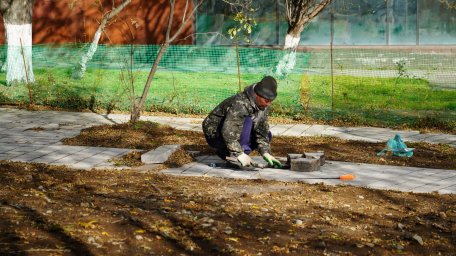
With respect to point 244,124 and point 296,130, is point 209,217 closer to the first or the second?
point 244,124

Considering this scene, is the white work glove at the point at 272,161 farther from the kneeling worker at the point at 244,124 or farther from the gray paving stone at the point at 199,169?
the gray paving stone at the point at 199,169

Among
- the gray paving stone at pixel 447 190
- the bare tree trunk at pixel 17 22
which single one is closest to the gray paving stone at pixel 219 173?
the gray paving stone at pixel 447 190

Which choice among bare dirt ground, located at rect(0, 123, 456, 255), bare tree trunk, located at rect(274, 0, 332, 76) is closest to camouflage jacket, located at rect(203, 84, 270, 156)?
bare dirt ground, located at rect(0, 123, 456, 255)

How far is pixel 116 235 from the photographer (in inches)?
265

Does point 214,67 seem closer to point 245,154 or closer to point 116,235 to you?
point 245,154

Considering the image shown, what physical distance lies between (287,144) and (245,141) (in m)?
2.14

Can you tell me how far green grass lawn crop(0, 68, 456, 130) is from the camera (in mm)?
15508

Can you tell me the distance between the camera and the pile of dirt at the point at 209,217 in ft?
21.8

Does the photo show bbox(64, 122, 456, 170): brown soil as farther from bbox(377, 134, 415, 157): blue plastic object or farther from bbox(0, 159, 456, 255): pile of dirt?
bbox(0, 159, 456, 255): pile of dirt

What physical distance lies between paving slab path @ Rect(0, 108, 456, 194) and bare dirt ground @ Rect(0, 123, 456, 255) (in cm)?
54

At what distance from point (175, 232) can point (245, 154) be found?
10.7 feet

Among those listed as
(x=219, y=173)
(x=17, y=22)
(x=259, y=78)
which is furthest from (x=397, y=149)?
(x=17, y=22)

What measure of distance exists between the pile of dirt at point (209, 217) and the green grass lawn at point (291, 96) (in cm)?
553

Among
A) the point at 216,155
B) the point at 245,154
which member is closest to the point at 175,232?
the point at 245,154
